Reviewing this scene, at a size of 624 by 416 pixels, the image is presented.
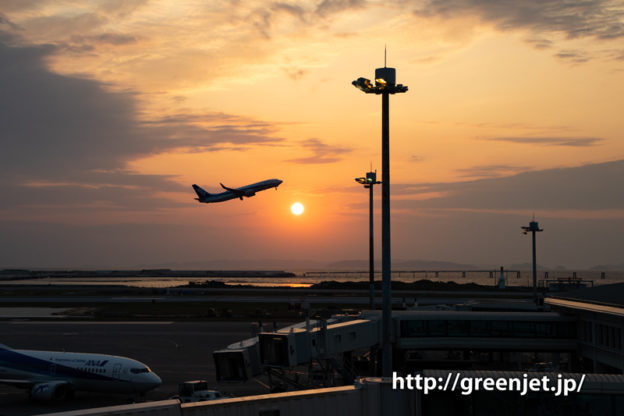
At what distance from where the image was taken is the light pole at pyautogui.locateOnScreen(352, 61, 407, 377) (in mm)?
39688

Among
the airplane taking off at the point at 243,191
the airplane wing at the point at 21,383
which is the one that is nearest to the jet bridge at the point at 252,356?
the airplane wing at the point at 21,383

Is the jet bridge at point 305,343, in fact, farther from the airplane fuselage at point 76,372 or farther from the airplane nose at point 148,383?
the airplane fuselage at point 76,372

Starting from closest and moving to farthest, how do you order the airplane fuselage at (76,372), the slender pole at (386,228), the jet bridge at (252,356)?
the slender pole at (386,228) → the jet bridge at (252,356) → the airplane fuselage at (76,372)

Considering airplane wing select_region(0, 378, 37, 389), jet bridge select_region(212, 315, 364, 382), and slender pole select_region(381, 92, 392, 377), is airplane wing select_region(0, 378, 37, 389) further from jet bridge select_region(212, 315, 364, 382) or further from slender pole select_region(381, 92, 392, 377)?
slender pole select_region(381, 92, 392, 377)

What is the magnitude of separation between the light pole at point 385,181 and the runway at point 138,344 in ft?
79.6

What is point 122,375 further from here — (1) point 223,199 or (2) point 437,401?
(1) point 223,199

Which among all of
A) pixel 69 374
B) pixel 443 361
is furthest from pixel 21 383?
pixel 443 361

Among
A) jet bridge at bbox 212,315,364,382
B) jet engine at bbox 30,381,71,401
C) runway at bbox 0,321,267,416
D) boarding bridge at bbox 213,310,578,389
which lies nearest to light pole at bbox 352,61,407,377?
jet bridge at bbox 212,315,364,382

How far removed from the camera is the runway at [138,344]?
57594 mm

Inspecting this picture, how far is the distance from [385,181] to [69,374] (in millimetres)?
33356

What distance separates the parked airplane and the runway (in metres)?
1.35

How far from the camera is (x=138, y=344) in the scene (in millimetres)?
93438

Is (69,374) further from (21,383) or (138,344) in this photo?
(138,344)

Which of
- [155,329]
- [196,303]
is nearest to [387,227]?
[155,329]
